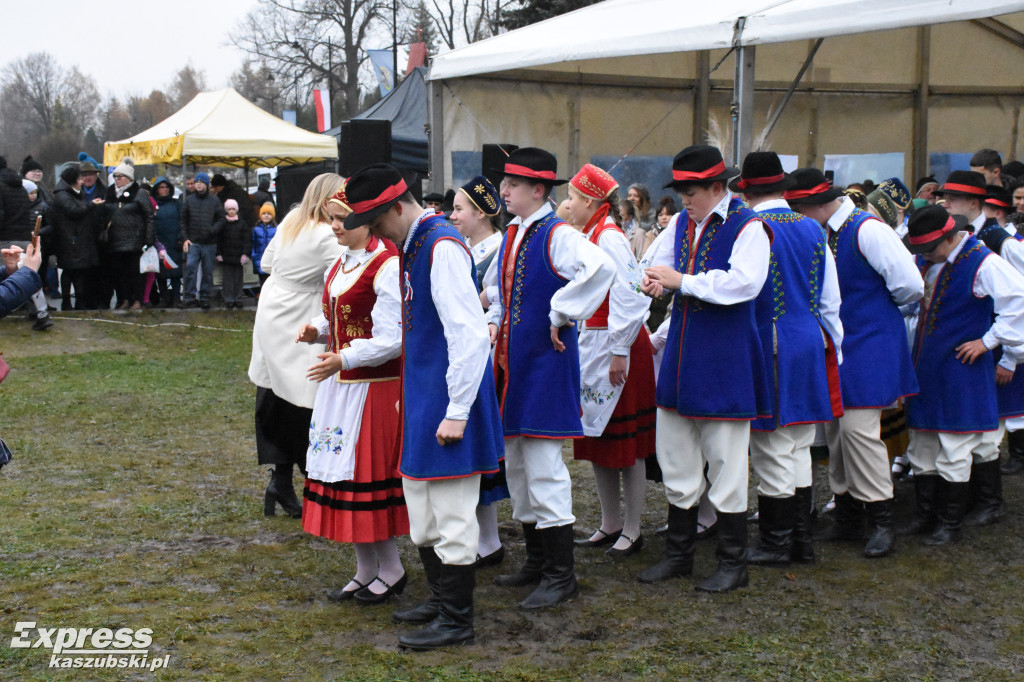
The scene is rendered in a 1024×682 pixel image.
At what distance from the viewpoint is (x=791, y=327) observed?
451cm

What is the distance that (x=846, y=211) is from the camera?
16.0 ft

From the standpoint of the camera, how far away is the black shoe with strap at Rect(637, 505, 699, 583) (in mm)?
4512

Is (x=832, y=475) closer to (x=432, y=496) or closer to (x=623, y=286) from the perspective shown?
(x=623, y=286)

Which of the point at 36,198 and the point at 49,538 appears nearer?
the point at 49,538

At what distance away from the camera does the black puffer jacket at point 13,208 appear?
11289mm

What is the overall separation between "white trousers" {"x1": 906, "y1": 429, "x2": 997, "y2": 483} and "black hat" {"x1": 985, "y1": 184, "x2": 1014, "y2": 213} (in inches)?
57.5

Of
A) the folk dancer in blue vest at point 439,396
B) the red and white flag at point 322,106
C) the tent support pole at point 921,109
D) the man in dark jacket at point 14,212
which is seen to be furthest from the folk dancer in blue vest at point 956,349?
the red and white flag at point 322,106

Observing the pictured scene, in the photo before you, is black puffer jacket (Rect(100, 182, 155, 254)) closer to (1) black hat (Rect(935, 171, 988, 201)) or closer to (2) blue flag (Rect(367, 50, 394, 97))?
(1) black hat (Rect(935, 171, 988, 201))

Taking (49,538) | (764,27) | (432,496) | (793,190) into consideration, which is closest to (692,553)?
(432,496)

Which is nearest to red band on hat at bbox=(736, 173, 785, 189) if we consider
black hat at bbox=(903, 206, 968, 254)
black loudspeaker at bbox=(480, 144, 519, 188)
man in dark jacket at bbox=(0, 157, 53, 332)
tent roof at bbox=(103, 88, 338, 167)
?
black hat at bbox=(903, 206, 968, 254)

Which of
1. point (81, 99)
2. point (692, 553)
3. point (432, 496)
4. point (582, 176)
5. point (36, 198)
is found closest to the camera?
point (432, 496)

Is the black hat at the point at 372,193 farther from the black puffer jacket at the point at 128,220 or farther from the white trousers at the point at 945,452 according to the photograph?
the black puffer jacket at the point at 128,220

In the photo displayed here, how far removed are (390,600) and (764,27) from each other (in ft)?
18.2

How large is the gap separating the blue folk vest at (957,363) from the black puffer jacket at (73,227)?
9973 mm
